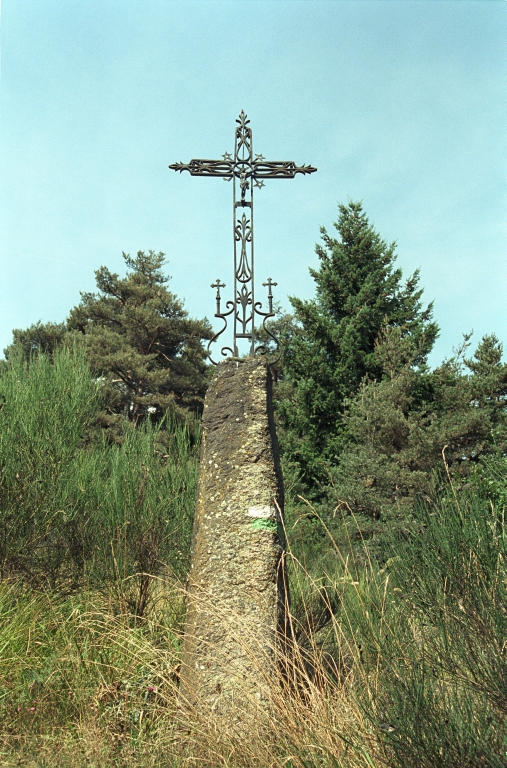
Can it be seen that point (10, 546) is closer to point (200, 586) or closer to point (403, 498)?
point (200, 586)

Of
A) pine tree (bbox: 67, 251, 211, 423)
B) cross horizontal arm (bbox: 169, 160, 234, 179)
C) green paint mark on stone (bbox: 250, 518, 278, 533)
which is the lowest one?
green paint mark on stone (bbox: 250, 518, 278, 533)

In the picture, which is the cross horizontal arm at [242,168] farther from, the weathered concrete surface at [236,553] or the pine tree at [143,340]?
the pine tree at [143,340]

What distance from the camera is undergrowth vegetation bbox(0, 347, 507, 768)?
236 centimetres

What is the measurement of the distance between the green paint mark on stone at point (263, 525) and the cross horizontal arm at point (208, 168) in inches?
94.3

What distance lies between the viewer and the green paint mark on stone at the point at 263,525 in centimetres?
318

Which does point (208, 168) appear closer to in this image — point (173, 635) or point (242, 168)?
point (242, 168)

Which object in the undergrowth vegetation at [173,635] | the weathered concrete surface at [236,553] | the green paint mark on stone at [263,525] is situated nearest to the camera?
the undergrowth vegetation at [173,635]

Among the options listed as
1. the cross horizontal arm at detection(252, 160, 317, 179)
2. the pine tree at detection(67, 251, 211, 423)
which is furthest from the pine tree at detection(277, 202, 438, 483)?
the cross horizontal arm at detection(252, 160, 317, 179)

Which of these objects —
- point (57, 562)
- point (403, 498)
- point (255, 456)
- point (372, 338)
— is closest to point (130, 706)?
point (255, 456)

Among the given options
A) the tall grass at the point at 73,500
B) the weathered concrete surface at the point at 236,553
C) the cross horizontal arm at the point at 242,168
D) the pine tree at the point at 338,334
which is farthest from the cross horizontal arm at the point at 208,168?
the pine tree at the point at 338,334

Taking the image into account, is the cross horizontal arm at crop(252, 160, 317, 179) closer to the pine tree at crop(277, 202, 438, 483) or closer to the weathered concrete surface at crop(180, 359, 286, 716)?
the weathered concrete surface at crop(180, 359, 286, 716)

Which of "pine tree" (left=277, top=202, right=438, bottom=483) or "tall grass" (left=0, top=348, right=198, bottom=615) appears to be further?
Answer: "pine tree" (left=277, top=202, right=438, bottom=483)

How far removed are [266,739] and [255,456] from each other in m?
1.32

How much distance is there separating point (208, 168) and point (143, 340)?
51.5 ft
